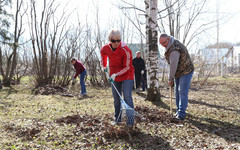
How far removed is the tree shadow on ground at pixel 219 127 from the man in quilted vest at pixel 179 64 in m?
0.34

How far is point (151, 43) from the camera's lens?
5.86 metres

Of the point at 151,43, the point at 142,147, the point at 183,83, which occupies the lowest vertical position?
the point at 142,147

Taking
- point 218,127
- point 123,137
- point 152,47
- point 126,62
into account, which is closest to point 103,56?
point 126,62

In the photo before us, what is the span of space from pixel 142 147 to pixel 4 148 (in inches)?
72.5

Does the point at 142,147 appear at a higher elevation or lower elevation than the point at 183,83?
lower

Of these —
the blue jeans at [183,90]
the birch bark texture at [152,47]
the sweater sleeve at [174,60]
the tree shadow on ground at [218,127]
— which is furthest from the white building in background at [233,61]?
the sweater sleeve at [174,60]

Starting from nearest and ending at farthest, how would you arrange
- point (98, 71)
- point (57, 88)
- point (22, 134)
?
1. point (22, 134)
2. point (57, 88)
3. point (98, 71)

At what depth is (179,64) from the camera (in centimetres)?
397

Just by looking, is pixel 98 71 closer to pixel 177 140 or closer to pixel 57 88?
pixel 57 88

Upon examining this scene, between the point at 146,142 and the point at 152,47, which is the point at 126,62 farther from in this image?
the point at 152,47

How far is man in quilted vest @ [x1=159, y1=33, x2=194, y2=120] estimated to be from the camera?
3.84 metres

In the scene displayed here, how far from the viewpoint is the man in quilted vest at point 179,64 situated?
3.84m

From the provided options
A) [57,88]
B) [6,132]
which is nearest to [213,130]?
[6,132]

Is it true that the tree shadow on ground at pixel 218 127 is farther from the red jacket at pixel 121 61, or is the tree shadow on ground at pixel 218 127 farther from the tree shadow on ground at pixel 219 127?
the red jacket at pixel 121 61
